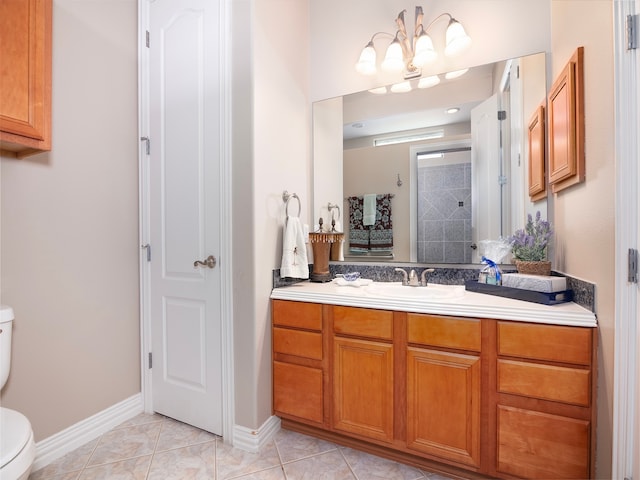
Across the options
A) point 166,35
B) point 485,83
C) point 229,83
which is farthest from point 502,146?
point 166,35

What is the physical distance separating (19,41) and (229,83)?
33.7 inches

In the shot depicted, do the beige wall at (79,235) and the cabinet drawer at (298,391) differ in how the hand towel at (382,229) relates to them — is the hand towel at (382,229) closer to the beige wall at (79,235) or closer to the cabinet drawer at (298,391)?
the cabinet drawer at (298,391)

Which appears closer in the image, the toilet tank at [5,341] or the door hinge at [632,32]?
the door hinge at [632,32]

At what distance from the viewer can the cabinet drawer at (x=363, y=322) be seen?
1.48 meters

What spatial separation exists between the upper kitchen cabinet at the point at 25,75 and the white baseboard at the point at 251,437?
1679mm

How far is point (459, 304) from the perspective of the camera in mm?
1336

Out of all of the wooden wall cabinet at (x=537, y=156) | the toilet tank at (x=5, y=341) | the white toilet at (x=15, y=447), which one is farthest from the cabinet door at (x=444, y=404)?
the toilet tank at (x=5, y=341)

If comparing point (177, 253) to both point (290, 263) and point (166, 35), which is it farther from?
point (166, 35)

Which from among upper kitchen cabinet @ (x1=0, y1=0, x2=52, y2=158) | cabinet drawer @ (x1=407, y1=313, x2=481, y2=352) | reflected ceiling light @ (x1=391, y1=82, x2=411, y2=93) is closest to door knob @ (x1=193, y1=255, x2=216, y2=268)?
upper kitchen cabinet @ (x1=0, y1=0, x2=52, y2=158)

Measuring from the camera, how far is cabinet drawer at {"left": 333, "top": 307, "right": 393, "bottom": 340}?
4.85ft

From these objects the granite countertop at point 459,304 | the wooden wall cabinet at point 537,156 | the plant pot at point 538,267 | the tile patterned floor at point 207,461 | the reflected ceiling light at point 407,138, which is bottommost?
the tile patterned floor at point 207,461

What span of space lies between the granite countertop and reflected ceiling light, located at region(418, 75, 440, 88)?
123 cm

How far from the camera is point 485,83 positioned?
70.1 inches

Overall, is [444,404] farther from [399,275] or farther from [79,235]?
[79,235]
